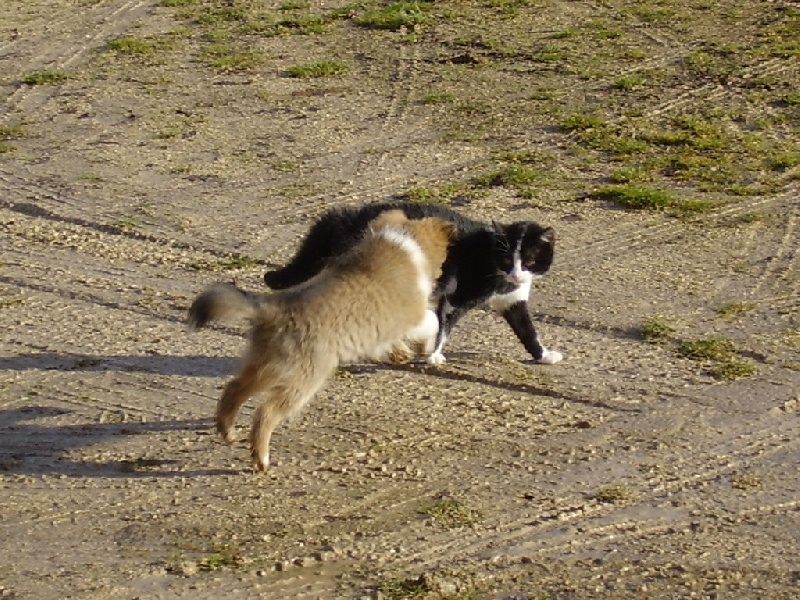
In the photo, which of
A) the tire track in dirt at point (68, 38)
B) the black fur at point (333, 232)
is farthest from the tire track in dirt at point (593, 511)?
the tire track in dirt at point (68, 38)

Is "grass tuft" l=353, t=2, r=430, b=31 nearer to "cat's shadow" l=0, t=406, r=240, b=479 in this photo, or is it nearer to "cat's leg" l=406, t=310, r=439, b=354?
"cat's leg" l=406, t=310, r=439, b=354

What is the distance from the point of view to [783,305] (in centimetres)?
793

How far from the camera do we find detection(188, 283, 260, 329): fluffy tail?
5.76 metres

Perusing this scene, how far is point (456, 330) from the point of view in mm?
7836

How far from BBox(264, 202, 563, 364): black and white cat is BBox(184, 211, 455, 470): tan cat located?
0.54 metres

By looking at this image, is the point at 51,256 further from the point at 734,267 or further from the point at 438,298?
the point at 734,267

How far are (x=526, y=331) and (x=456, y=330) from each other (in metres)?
0.53

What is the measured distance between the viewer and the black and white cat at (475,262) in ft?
23.9

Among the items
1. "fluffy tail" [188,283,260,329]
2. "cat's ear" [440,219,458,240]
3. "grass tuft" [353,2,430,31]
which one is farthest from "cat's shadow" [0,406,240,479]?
"grass tuft" [353,2,430,31]

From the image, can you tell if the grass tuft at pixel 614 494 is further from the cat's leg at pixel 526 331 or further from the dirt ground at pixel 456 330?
the cat's leg at pixel 526 331

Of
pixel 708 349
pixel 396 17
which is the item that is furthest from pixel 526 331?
pixel 396 17

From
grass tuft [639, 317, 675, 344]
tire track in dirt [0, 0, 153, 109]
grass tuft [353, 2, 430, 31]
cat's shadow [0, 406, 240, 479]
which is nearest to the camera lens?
cat's shadow [0, 406, 240, 479]

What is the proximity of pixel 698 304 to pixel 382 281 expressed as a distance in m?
2.30

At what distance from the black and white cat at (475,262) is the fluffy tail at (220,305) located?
139cm
